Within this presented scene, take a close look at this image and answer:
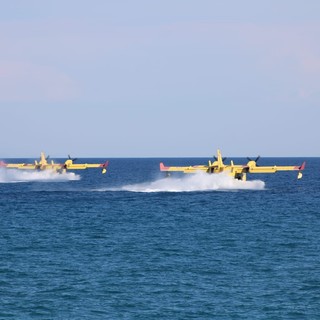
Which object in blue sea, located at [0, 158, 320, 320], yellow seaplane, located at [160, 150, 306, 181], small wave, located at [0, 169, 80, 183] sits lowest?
blue sea, located at [0, 158, 320, 320]

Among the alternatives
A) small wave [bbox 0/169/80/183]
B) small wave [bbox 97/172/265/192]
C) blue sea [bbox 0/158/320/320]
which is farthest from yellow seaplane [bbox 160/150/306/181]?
small wave [bbox 0/169/80/183]

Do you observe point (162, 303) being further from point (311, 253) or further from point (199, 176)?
point (199, 176)

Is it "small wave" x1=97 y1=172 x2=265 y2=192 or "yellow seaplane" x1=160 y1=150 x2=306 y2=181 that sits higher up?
"yellow seaplane" x1=160 y1=150 x2=306 y2=181

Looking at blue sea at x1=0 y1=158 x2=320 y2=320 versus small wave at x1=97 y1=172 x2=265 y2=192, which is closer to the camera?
blue sea at x1=0 y1=158 x2=320 y2=320

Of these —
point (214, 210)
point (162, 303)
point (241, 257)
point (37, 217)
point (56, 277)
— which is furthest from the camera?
point (214, 210)

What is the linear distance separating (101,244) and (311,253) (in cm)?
1639

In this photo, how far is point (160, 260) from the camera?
4888cm

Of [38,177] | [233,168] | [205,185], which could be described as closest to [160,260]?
[233,168]

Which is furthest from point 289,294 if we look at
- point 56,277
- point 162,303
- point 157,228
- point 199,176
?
point 199,176

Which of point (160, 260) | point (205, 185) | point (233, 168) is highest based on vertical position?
point (233, 168)

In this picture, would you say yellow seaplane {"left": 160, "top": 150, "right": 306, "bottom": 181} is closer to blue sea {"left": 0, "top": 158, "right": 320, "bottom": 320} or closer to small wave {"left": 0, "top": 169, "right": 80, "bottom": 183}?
blue sea {"left": 0, "top": 158, "right": 320, "bottom": 320}

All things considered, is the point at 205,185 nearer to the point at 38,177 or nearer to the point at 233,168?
the point at 233,168

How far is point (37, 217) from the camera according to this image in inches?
3017

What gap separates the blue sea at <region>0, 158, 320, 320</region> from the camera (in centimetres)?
3656
